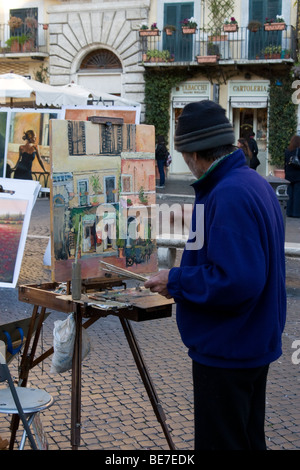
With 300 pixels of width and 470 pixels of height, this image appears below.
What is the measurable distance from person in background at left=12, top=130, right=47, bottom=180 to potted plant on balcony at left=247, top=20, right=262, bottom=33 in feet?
54.0

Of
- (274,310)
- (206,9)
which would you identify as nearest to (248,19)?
(206,9)

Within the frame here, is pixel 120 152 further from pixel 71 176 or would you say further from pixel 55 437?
pixel 55 437

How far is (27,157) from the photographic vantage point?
29.9ft

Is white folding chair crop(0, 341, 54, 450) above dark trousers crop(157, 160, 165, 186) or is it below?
below

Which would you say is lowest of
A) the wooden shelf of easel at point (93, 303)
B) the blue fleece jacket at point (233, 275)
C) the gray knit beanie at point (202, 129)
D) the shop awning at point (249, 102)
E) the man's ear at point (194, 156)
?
the wooden shelf of easel at point (93, 303)

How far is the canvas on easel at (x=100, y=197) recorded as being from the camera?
12.9 feet

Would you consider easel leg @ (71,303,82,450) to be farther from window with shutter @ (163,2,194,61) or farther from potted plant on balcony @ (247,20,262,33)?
window with shutter @ (163,2,194,61)

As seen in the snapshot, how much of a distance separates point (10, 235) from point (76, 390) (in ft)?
11.2

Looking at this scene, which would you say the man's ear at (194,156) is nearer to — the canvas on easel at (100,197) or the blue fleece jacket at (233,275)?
the blue fleece jacket at (233,275)

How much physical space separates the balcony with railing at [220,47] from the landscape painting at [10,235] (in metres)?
18.3

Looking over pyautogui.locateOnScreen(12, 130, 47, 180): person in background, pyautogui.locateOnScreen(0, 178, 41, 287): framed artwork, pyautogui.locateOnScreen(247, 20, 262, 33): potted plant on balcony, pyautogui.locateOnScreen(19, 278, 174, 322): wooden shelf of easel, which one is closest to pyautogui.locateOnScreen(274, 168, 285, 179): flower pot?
pyautogui.locateOnScreen(247, 20, 262, 33): potted plant on balcony

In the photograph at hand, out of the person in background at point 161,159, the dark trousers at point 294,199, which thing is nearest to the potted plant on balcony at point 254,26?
the person in background at point 161,159

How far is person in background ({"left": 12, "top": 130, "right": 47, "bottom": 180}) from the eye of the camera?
900 centimetres

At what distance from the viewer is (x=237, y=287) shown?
2484 mm
